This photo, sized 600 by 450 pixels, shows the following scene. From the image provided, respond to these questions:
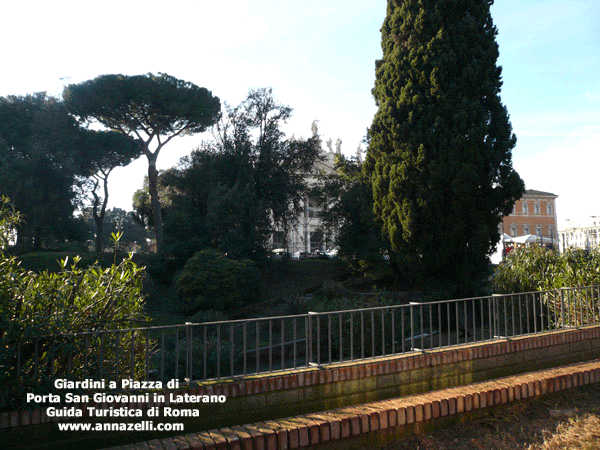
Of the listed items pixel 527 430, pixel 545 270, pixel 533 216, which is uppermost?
pixel 533 216

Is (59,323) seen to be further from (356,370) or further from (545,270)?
(545,270)

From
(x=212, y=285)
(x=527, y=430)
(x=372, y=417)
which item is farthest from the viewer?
(x=212, y=285)

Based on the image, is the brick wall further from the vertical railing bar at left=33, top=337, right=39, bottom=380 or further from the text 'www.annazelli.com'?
the vertical railing bar at left=33, top=337, right=39, bottom=380

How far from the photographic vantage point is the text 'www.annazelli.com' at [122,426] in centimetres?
320

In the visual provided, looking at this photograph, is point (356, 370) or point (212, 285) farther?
point (212, 285)

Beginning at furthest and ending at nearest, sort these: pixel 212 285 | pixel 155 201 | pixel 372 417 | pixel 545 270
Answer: pixel 155 201
pixel 212 285
pixel 545 270
pixel 372 417

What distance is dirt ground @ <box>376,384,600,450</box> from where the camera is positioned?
358 cm

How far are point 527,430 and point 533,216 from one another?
67421 mm

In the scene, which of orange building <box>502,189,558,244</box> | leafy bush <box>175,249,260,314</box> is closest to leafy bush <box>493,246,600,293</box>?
leafy bush <box>175,249,260,314</box>

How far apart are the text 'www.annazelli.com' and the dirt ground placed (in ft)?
5.56

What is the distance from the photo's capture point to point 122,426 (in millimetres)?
3357

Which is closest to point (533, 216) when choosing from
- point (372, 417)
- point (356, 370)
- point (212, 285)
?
point (212, 285)

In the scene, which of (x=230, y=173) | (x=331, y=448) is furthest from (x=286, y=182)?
(x=331, y=448)

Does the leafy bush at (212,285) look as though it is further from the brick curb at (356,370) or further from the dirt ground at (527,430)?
the dirt ground at (527,430)
